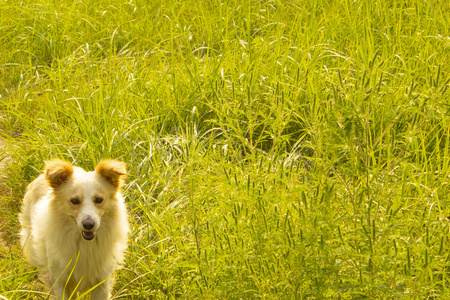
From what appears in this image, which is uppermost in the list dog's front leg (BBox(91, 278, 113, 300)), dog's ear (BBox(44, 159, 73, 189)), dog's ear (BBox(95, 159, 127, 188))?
dog's ear (BBox(44, 159, 73, 189))

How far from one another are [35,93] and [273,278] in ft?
11.0

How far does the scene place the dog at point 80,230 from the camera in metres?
3.15

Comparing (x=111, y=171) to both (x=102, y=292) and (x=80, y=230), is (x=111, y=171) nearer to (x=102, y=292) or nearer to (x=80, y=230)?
(x=80, y=230)

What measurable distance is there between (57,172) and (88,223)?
326 millimetres

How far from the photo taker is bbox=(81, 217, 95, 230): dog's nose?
3.04 meters

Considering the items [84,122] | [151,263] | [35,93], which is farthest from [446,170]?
[35,93]

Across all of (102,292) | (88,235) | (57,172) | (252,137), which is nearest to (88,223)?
(88,235)

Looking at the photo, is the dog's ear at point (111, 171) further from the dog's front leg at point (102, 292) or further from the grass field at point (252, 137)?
the dog's front leg at point (102, 292)

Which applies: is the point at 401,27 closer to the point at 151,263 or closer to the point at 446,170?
the point at 446,170

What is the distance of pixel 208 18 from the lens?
5789 millimetres

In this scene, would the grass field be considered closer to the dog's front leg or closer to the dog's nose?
the dog's front leg

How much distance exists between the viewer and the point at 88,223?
304cm

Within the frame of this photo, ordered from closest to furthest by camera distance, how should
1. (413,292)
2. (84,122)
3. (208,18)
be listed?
1. (413,292)
2. (84,122)
3. (208,18)

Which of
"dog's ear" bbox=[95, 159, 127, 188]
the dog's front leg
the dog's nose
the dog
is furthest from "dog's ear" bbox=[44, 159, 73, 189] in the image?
the dog's front leg
